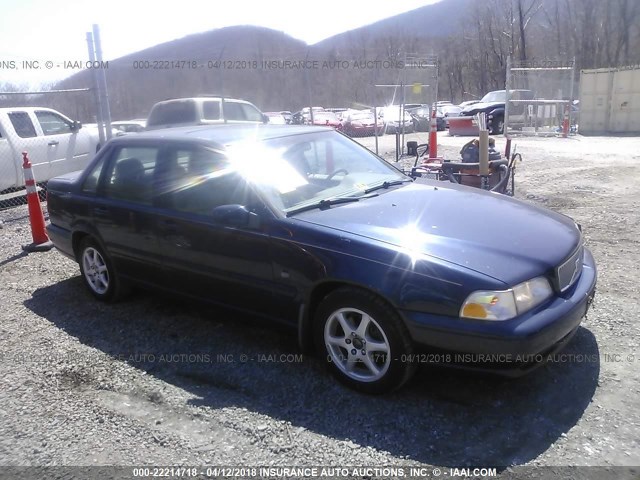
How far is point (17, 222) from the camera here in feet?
27.9

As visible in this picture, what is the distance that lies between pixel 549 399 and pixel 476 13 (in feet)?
201

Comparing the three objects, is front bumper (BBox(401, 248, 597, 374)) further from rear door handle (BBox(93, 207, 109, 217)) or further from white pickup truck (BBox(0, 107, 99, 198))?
white pickup truck (BBox(0, 107, 99, 198))

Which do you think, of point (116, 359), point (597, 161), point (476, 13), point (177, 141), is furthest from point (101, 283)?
point (476, 13)

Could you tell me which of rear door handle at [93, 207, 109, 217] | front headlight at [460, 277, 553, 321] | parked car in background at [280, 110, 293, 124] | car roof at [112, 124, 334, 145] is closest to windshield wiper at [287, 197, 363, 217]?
car roof at [112, 124, 334, 145]

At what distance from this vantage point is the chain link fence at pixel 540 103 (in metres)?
20.7

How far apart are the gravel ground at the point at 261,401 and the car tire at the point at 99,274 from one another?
0.14m

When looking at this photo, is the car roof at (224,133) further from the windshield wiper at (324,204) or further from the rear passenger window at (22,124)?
the rear passenger window at (22,124)

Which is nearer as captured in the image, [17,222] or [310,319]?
[310,319]

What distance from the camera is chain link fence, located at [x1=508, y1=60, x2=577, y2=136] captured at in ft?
68.0

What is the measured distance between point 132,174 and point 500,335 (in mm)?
3228

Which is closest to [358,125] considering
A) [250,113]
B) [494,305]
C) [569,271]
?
[250,113]

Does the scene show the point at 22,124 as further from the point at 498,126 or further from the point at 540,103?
the point at 498,126

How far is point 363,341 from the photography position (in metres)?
3.17

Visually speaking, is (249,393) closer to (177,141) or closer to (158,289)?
(158,289)
